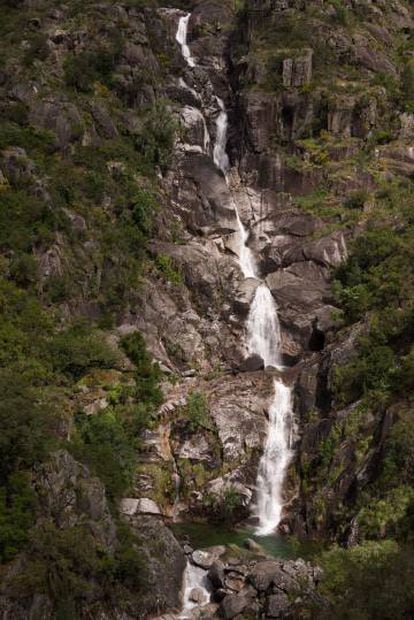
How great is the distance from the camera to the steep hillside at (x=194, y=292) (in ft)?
77.7

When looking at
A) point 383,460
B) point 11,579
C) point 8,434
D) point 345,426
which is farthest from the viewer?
point 345,426

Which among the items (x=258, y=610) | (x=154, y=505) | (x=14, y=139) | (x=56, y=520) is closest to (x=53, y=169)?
(x=14, y=139)

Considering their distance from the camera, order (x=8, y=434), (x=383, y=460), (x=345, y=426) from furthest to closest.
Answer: (x=345, y=426), (x=383, y=460), (x=8, y=434)

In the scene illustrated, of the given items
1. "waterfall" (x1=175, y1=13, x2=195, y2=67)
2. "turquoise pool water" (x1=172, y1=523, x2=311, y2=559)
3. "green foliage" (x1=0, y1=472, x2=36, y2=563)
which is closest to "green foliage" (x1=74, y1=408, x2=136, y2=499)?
"turquoise pool water" (x1=172, y1=523, x2=311, y2=559)

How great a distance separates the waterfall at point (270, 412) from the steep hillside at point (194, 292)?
41cm

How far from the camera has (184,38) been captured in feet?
236

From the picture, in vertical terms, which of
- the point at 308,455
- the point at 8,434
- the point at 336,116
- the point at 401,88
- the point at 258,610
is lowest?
the point at 258,610

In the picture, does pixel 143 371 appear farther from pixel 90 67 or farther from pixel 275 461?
pixel 90 67

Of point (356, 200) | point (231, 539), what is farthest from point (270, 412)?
point (356, 200)

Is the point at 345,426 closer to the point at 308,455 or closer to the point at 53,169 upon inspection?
the point at 308,455

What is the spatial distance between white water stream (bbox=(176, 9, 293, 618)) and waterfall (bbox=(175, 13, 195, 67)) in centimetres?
2267

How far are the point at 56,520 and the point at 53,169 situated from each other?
2775 cm

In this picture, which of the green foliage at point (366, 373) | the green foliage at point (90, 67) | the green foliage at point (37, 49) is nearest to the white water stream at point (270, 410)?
the green foliage at point (366, 373)

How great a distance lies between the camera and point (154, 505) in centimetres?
3123
